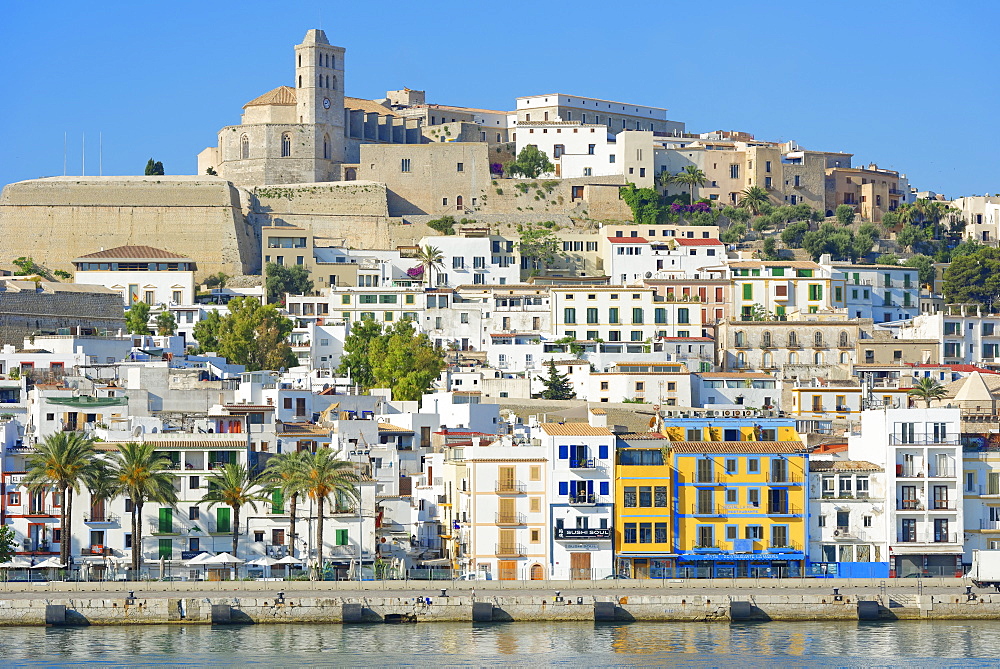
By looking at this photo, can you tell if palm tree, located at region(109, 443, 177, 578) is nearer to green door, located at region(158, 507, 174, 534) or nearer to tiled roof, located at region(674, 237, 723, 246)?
green door, located at region(158, 507, 174, 534)

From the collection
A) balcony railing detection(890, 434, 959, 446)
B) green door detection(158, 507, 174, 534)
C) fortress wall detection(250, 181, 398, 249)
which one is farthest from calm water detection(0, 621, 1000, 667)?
fortress wall detection(250, 181, 398, 249)

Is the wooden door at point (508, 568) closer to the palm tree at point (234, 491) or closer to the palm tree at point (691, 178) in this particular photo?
the palm tree at point (234, 491)

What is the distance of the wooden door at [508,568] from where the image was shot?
176 feet

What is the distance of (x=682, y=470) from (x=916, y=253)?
75600 millimetres

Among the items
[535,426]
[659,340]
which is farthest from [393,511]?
[659,340]

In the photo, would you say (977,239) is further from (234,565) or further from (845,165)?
(234,565)

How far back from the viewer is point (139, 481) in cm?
5241

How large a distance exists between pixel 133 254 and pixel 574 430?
196 feet

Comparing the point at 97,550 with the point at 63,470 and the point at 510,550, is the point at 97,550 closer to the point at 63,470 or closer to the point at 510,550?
the point at 63,470

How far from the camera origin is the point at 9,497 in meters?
54.4

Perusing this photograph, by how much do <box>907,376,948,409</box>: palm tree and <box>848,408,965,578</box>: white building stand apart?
53.8 feet

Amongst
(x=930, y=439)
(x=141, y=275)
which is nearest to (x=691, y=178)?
(x=141, y=275)

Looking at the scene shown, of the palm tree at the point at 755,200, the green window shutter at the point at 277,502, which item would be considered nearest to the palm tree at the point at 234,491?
the green window shutter at the point at 277,502

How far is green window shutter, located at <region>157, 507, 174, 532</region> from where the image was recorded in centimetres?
5394
